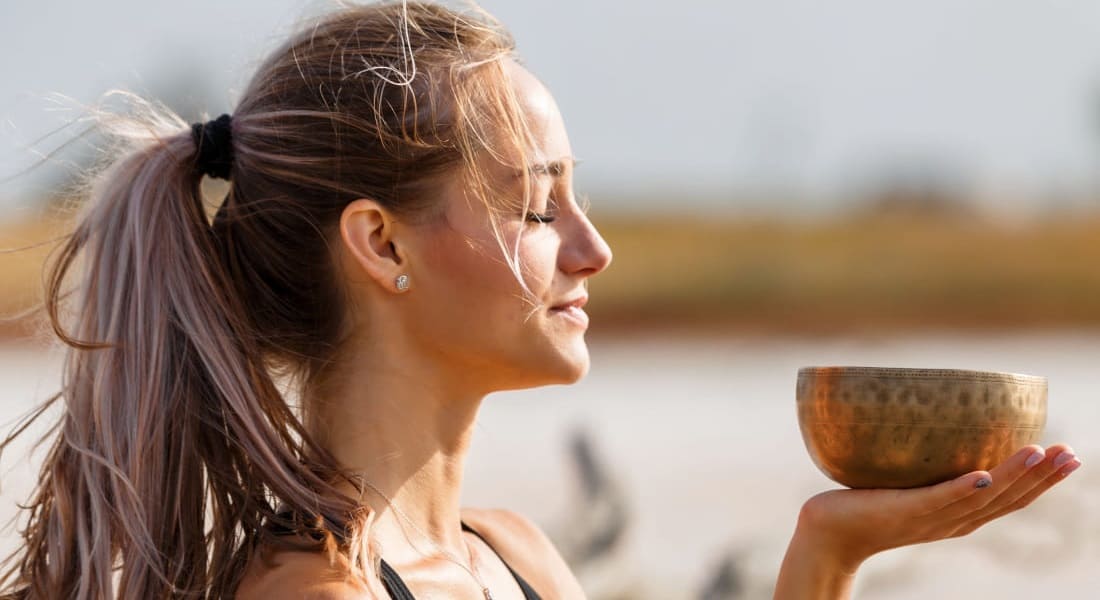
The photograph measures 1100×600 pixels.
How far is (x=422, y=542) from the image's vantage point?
1.68m

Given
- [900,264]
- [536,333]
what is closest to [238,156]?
[536,333]

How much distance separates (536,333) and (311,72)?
1.31 feet

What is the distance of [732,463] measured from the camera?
336 inches

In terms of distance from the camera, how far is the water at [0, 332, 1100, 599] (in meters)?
3.66

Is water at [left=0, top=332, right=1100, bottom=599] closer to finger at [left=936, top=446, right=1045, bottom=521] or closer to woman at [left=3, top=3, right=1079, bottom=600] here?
woman at [left=3, top=3, right=1079, bottom=600]

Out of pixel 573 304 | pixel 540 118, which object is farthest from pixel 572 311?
pixel 540 118

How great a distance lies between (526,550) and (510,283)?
0.49 metres

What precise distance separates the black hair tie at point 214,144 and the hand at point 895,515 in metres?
0.79

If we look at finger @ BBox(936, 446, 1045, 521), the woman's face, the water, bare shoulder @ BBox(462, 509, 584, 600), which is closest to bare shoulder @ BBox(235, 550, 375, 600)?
the woman's face

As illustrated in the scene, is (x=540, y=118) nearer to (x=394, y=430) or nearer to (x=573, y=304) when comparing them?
(x=573, y=304)

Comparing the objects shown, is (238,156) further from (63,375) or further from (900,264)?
Result: (900,264)

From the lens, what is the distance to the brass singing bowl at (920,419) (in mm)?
1421

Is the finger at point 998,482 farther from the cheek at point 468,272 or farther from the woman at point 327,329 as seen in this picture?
the cheek at point 468,272

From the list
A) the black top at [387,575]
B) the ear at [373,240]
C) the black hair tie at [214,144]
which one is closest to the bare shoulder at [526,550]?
the black top at [387,575]
